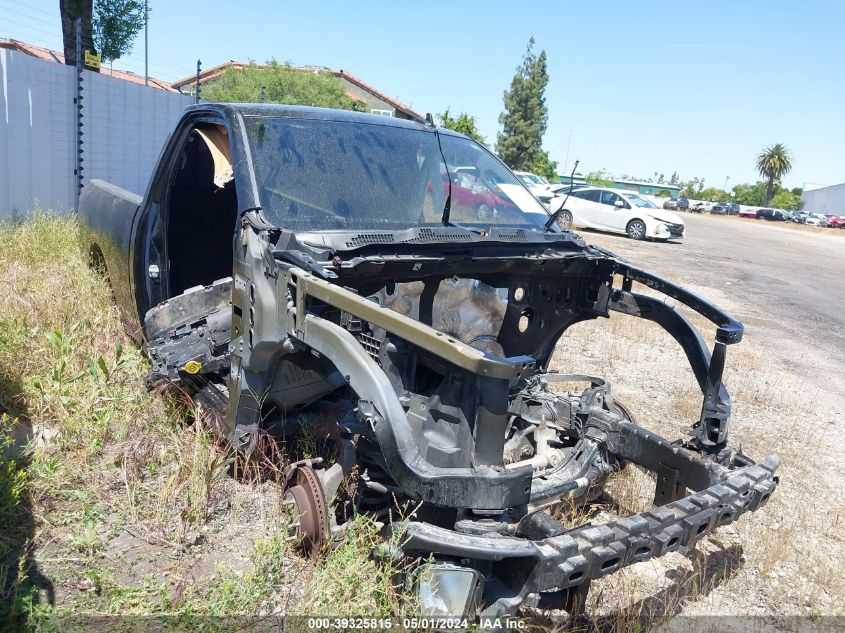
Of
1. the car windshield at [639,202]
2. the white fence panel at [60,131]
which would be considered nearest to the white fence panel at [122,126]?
the white fence panel at [60,131]

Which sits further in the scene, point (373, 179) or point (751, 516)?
point (751, 516)

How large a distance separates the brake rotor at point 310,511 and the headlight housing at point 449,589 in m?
0.72

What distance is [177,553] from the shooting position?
302cm

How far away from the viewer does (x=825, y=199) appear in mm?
79062

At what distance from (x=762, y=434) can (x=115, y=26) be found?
27.4 m

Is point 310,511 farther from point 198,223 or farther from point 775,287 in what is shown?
point 775,287

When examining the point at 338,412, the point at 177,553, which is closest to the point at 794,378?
the point at 338,412

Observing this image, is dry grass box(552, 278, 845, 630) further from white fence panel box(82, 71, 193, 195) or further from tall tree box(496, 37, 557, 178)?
tall tree box(496, 37, 557, 178)

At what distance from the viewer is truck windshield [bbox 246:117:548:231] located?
3.41 meters

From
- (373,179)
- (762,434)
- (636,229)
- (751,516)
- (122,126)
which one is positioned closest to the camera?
(373,179)

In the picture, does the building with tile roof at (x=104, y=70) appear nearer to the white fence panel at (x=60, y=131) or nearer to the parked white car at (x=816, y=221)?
the white fence panel at (x=60, y=131)

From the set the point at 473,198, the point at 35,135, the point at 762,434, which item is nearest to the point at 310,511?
the point at 473,198

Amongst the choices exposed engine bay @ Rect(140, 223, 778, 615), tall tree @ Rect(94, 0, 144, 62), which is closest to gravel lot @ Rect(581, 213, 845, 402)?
exposed engine bay @ Rect(140, 223, 778, 615)

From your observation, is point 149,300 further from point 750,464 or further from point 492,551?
point 750,464
